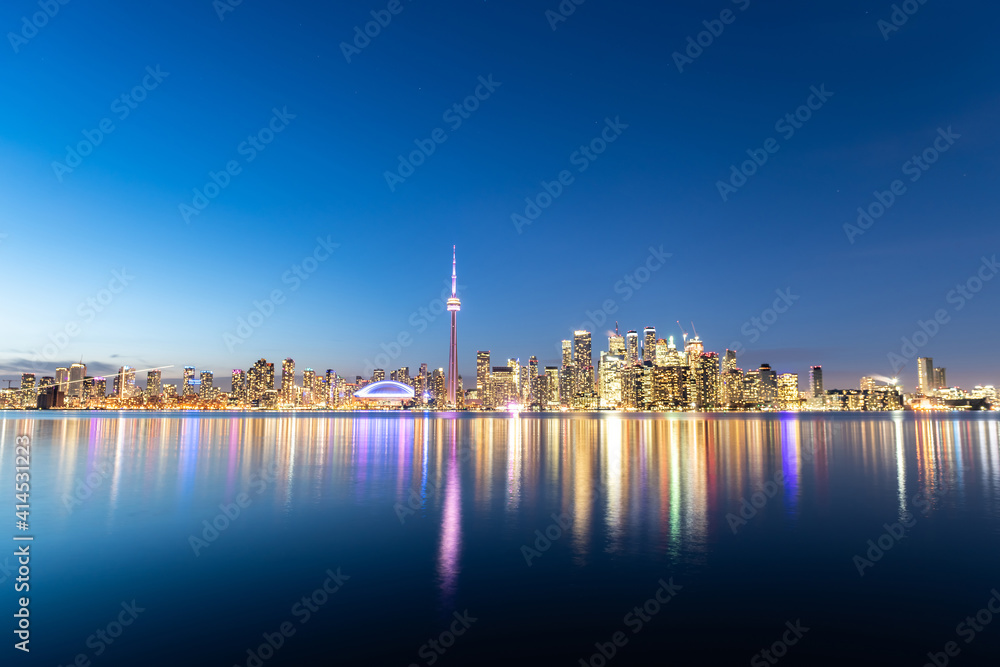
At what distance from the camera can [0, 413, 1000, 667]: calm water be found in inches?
483

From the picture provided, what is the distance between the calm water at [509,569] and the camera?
1227cm

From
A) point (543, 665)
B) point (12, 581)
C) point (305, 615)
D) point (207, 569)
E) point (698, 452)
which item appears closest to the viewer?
point (543, 665)

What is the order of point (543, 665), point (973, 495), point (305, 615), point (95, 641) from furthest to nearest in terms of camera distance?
point (973, 495) < point (305, 615) < point (95, 641) < point (543, 665)

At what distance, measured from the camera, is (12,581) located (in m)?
16.3

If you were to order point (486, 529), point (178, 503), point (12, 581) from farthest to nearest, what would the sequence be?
point (178, 503), point (486, 529), point (12, 581)

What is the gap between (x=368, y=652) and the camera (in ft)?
39.0

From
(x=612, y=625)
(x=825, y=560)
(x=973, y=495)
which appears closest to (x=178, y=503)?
(x=612, y=625)

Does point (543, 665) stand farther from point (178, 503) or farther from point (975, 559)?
point (178, 503)

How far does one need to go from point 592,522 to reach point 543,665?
42.1 ft

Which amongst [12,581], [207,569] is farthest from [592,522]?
Result: [12,581]

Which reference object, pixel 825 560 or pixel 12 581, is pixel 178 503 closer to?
pixel 12 581

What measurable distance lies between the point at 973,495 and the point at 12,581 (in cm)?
4135

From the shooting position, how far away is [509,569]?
57.6ft

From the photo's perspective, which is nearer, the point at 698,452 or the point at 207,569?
the point at 207,569
